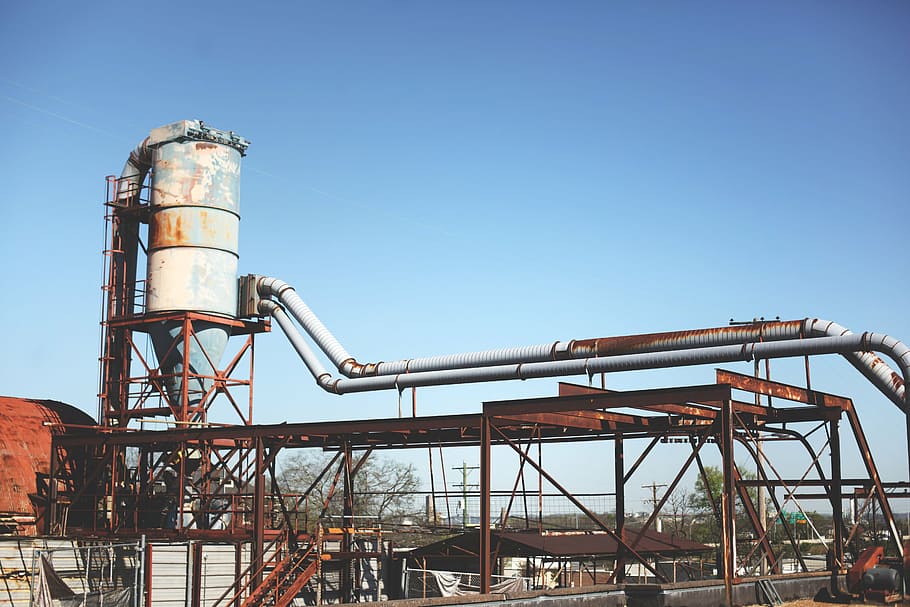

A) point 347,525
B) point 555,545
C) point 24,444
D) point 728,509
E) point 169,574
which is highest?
point 24,444

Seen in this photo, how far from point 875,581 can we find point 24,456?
85.5 feet

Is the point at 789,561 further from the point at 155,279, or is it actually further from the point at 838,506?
the point at 155,279

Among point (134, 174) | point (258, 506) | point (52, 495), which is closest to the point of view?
point (258, 506)

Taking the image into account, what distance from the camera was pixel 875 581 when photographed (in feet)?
70.1

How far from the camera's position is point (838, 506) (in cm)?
2589

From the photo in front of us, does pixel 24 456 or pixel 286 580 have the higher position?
pixel 24 456

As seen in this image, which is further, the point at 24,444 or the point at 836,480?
the point at 24,444

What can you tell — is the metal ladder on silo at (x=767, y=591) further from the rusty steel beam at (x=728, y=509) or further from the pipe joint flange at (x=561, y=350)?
the pipe joint flange at (x=561, y=350)

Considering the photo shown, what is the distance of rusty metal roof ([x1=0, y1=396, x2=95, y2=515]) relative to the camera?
32562mm

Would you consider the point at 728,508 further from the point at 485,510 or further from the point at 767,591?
the point at 485,510

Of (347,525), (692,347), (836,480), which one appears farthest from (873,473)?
(347,525)

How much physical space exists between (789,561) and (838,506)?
19059 mm

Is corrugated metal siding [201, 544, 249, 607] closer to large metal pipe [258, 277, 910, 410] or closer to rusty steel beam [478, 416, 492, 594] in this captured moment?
large metal pipe [258, 277, 910, 410]

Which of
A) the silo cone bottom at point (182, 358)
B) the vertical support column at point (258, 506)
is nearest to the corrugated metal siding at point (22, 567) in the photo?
the vertical support column at point (258, 506)
